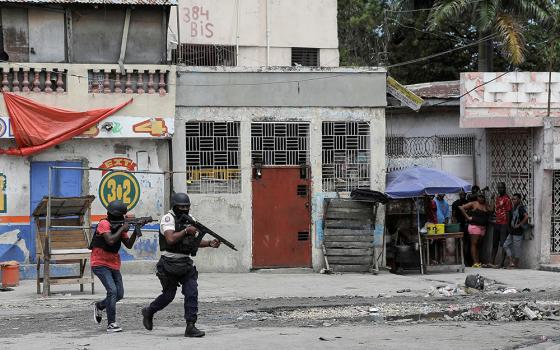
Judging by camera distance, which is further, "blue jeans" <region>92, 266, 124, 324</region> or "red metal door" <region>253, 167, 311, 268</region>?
"red metal door" <region>253, 167, 311, 268</region>

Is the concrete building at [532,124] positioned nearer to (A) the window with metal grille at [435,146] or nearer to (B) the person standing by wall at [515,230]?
(B) the person standing by wall at [515,230]

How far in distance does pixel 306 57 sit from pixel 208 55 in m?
→ 2.83

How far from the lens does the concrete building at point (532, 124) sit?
21094 millimetres

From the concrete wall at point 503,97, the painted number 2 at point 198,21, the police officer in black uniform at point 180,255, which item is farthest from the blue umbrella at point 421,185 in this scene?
the police officer in black uniform at point 180,255

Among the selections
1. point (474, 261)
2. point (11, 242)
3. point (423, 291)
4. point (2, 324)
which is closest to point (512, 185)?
point (474, 261)

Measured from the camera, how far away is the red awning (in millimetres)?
18469

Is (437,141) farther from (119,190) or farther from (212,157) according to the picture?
(119,190)

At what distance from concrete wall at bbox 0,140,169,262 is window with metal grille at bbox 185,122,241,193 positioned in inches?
23.8

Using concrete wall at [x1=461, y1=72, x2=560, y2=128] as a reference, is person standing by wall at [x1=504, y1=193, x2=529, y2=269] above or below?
below

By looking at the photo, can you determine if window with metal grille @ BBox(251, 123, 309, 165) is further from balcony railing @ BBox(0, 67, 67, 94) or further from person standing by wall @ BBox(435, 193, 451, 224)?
balcony railing @ BBox(0, 67, 67, 94)

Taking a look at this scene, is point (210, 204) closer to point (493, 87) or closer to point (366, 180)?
point (366, 180)

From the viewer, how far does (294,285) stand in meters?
17.8

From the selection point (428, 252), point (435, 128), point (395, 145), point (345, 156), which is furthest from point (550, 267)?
point (345, 156)

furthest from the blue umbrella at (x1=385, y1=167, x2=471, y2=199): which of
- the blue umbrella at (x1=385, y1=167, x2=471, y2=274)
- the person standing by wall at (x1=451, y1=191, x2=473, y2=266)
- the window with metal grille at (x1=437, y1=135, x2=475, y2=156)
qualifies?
the window with metal grille at (x1=437, y1=135, x2=475, y2=156)
